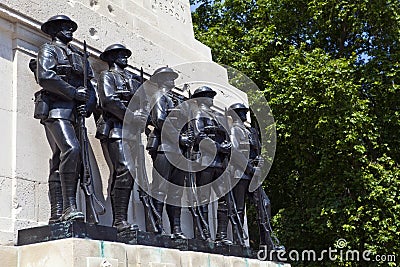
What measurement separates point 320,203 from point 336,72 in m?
3.86

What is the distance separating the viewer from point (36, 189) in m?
8.77

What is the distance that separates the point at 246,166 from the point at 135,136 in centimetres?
315

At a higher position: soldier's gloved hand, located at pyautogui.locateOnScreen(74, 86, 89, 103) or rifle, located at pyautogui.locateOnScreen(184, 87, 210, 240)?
soldier's gloved hand, located at pyautogui.locateOnScreen(74, 86, 89, 103)

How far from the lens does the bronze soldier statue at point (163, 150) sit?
1023cm

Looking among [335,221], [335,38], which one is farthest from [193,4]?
[335,221]

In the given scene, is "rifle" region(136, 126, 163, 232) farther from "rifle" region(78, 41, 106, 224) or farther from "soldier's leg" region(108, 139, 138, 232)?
"rifle" region(78, 41, 106, 224)

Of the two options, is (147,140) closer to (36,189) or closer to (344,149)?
(36,189)

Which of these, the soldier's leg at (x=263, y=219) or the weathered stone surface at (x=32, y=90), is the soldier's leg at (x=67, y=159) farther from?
the soldier's leg at (x=263, y=219)

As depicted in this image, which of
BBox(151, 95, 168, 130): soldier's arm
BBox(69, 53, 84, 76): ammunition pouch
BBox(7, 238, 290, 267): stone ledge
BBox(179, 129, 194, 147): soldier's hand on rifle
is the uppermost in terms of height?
BBox(69, 53, 84, 76): ammunition pouch

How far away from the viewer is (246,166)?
12.2 metres

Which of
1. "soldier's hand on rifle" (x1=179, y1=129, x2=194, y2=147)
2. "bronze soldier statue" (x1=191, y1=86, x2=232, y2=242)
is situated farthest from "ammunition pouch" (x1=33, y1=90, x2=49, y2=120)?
"bronze soldier statue" (x1=191, y1=86, x2=232, y2=242)

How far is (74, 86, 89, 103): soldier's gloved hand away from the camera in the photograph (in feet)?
27.7

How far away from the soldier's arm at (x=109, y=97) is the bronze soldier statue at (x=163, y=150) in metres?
0.95

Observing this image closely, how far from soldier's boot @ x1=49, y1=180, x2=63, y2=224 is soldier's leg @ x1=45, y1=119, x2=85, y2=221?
160mm
